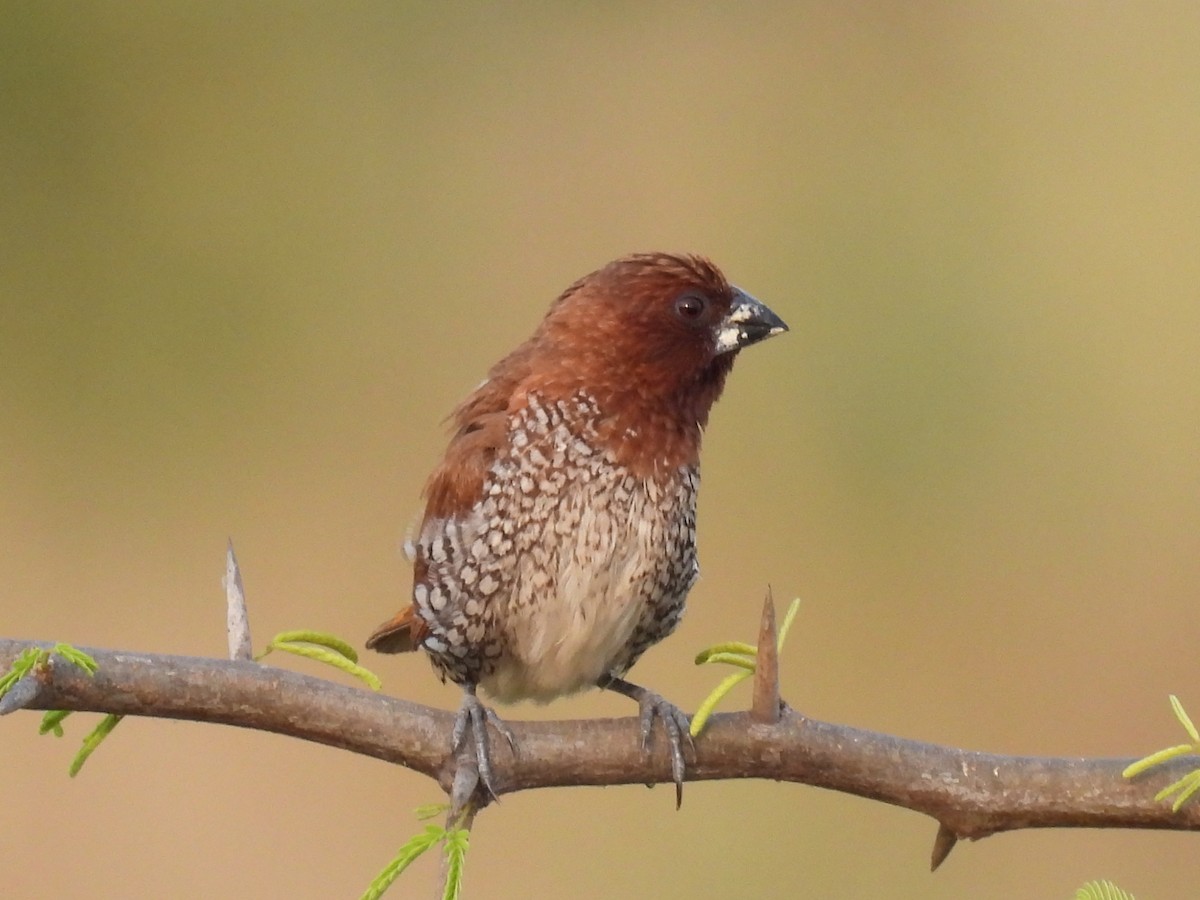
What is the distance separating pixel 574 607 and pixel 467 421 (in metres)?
0.31

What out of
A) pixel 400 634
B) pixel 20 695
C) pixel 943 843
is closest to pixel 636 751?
pixel 943 843

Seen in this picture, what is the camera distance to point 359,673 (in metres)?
1.30

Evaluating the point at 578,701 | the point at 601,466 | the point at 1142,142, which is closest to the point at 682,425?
the point at 601,466

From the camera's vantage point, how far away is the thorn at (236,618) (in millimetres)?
1349

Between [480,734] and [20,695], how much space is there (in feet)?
1.53

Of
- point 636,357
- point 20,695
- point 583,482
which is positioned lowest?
point 20,695

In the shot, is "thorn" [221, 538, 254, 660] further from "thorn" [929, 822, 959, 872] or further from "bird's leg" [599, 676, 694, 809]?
"thorn" [929, 822, 959, 872]

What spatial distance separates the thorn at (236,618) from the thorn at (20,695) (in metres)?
0.21

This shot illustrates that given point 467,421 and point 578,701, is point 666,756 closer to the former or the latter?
point 467,421

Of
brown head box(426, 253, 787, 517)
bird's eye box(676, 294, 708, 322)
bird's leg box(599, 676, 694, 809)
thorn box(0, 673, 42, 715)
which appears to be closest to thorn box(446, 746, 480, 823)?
bird's leg box(599, 676, 694, 809)

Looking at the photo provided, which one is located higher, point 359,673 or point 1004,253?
point 1004,253

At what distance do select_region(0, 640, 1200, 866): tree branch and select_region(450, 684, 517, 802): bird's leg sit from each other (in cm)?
1

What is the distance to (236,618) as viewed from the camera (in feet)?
4.49

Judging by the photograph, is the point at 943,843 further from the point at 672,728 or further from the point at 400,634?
the point at 400,634
